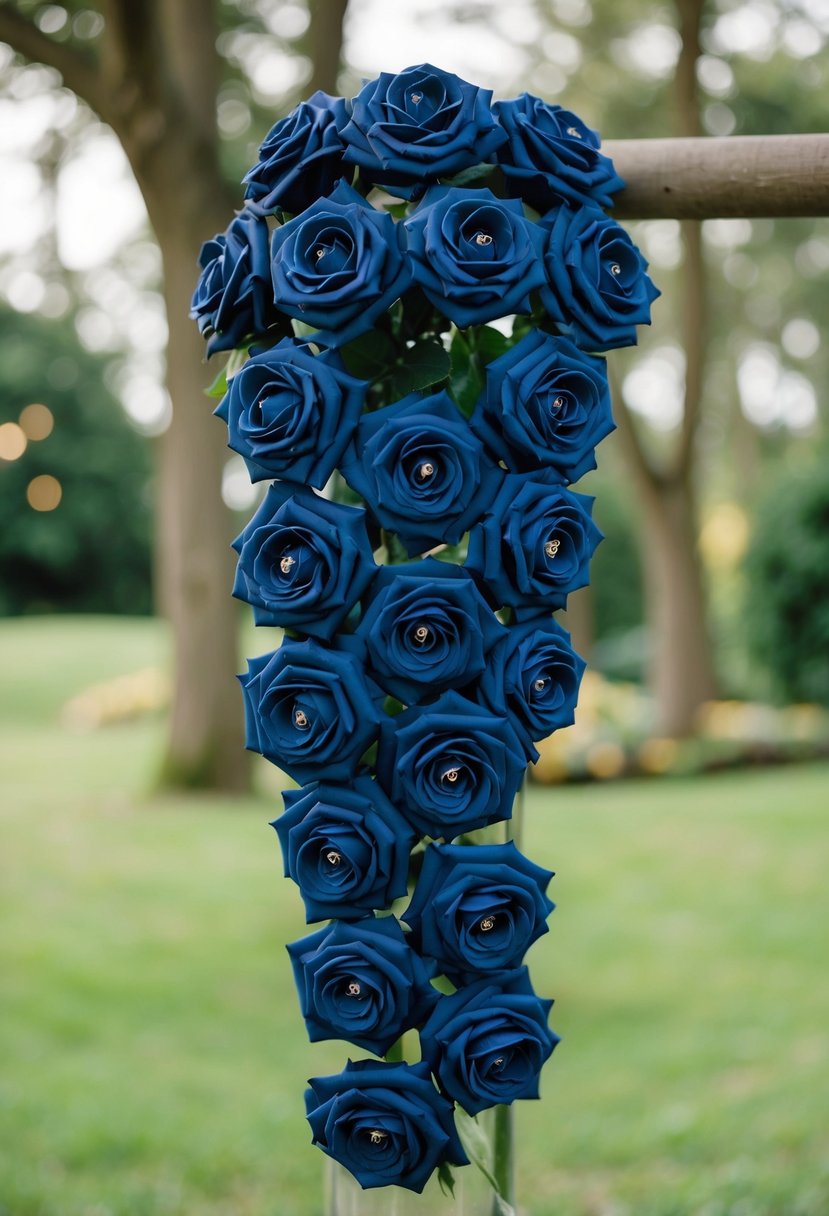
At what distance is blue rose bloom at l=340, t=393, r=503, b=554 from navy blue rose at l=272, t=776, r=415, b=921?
228 millimetres

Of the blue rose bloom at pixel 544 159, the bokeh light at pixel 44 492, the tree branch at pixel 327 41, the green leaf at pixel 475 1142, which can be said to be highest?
the bokeh light at pixel 44 492

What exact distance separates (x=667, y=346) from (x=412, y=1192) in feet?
55.4

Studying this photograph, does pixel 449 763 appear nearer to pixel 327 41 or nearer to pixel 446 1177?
pixel 446 1177

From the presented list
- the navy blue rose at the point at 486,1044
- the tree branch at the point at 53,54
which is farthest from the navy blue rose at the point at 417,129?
the tree branch at the point at 53,54

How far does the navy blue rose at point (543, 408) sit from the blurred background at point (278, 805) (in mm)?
2024

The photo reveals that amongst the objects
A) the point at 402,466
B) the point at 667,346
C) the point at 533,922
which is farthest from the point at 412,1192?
the point at 667,346

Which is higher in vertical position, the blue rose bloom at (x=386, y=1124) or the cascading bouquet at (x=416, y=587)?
the cascading bouquet at (x=416, y=587)

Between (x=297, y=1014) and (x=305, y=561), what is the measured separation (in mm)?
3471

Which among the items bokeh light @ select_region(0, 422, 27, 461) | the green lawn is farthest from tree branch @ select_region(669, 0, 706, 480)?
bokeh light @ select_region(0, 422, 27, 461)

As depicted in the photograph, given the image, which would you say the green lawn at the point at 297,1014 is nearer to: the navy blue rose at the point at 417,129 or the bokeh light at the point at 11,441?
the navy blue rose at the point at 417,129

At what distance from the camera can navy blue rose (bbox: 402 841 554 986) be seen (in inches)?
39.4

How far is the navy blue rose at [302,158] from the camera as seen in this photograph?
3.56 ft

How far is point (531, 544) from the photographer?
3.32 feet

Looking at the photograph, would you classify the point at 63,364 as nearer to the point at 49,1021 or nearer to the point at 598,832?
the point at 598,832
